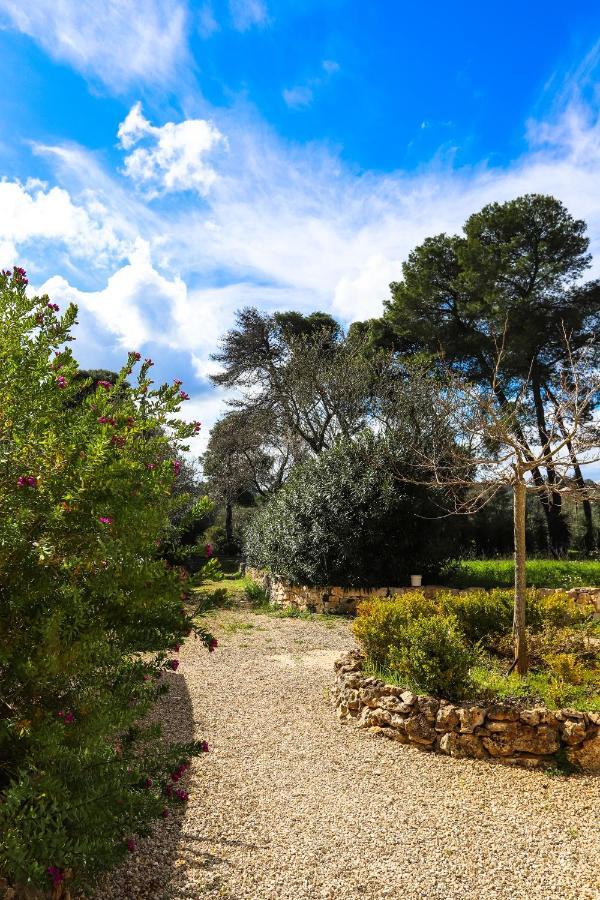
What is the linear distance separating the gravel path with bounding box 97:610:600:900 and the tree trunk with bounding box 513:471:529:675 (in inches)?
58.0

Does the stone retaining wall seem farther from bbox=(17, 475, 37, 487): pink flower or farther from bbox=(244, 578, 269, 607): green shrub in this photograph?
bbox=(244, 578, 269, 607): green shrub

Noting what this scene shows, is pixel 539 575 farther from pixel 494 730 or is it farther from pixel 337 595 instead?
pixel 494 730

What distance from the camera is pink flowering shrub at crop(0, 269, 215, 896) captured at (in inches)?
79.5

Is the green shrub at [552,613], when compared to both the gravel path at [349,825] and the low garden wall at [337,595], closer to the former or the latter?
the gravel path at [349,825]

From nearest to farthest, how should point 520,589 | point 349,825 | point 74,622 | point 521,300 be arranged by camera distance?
1. point 74,622
2. point 349,825
3. point 520,589
4. point 521,300

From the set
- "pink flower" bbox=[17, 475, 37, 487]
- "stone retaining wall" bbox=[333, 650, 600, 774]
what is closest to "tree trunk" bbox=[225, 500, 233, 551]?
"stone retaining wall" bbox=[333, 650, 600, 774]

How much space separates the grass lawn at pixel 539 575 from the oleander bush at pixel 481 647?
16.5 ft

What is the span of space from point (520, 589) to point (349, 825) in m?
3.03

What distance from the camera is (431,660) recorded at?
493 centimetres

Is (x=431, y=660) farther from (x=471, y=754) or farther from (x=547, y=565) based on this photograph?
(x=547, y=565)

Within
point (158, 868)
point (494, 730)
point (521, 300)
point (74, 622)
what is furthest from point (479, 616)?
point (521, 300)

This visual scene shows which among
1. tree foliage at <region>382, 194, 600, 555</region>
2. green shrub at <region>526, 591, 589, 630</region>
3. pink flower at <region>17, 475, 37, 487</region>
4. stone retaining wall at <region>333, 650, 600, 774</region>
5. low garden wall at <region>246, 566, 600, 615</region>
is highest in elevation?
tree foliage at <region>382, 194, 600, 555</region>

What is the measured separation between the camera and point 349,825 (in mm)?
3393

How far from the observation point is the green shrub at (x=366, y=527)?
37.8 feet
